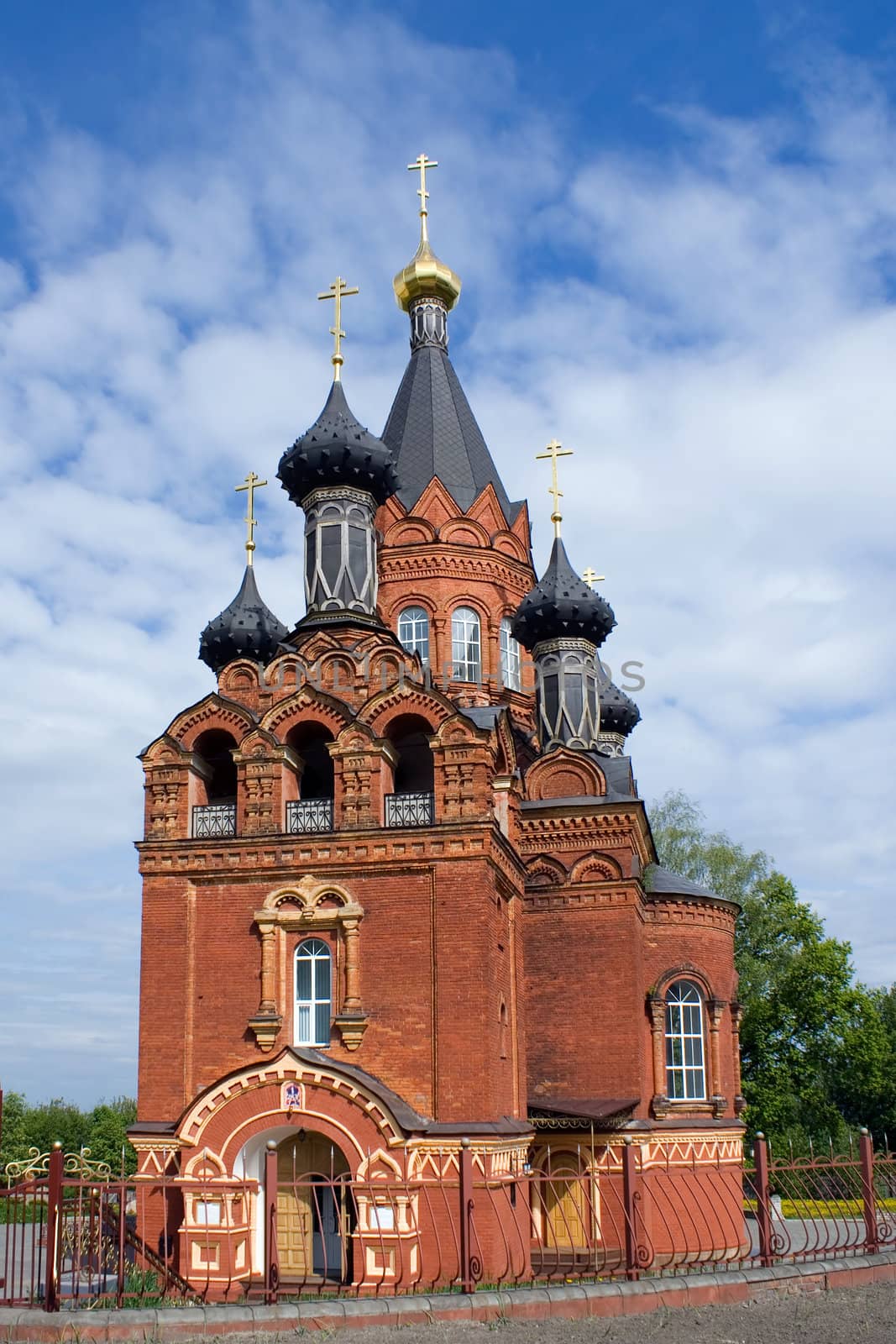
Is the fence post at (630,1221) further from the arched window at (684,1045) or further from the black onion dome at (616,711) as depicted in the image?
the black onion dome at (616,711)

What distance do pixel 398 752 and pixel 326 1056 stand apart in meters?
3.89

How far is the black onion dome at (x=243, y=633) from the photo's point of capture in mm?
21547

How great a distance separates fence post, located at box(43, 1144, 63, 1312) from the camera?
9555 mm

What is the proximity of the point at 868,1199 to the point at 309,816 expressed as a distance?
740 cm

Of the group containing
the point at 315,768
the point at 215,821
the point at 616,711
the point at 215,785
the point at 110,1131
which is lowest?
the point at 110,1131

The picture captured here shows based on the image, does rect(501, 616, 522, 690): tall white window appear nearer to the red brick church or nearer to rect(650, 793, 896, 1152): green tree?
the red brick church

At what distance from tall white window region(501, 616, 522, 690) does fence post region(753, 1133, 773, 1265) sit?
1223 cm

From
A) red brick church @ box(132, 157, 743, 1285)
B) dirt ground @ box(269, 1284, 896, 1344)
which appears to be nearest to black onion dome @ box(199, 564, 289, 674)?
red brick church @ box(132, 157, 743, 1285)

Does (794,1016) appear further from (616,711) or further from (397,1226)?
(397,1226)

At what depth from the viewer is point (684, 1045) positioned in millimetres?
18703

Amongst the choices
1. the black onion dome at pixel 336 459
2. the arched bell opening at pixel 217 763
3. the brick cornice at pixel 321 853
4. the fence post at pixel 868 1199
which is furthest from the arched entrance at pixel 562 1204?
the black onion dome at pixel 336 459

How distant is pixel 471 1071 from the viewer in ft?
47.6

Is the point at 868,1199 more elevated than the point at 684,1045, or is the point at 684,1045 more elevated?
the point at 684,1045

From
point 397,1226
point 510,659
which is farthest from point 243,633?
point 397,1226
